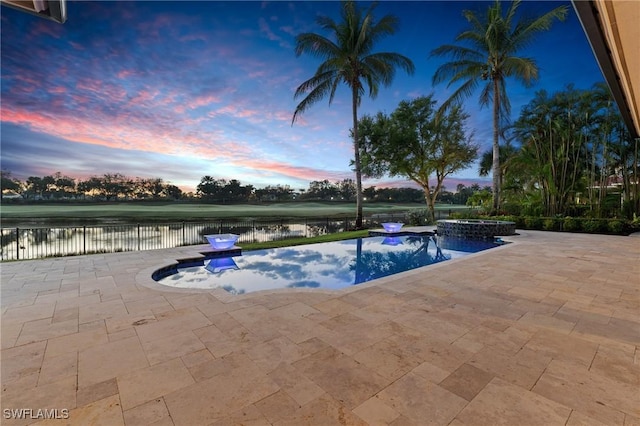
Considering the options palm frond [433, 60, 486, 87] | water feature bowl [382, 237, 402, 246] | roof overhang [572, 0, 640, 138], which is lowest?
water feature bowl [382, 237, 402, 246]

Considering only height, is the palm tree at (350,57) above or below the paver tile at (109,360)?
above

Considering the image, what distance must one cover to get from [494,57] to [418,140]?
5.88 metres

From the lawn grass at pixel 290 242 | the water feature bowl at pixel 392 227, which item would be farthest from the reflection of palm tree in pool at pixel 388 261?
the water feature bowl at pixel 392 227

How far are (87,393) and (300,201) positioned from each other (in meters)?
32.7

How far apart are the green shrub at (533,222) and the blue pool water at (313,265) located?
4.99 metres

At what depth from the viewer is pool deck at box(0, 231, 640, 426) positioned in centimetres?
180

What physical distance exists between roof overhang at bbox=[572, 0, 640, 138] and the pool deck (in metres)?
3.00

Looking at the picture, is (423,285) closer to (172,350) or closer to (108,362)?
(172,350)

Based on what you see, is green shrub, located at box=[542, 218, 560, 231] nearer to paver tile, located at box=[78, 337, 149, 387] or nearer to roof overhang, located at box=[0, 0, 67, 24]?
paver tile, located at box=[78, 337, 149, 387]

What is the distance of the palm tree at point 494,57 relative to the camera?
12648 millimetres

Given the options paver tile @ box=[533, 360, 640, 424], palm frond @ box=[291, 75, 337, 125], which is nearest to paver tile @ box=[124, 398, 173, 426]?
paver tile @ box=[533, 360, 640, 424]

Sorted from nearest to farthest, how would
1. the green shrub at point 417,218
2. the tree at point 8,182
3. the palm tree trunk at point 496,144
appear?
the palm tree trunk at point 496,144, the tree at point 8,182, the green shrub at point 417,218

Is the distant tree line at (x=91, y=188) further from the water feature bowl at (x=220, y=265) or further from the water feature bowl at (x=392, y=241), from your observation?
the water feature bowl at (x=392, y=241)

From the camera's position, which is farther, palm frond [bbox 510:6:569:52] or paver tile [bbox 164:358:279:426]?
palm frond [bbox 510:6:569:52]
